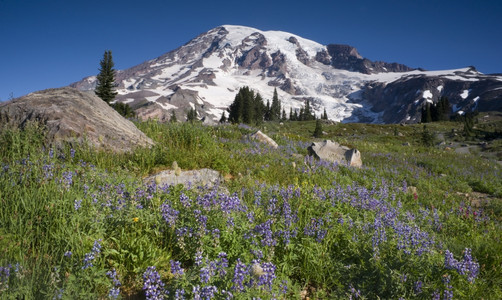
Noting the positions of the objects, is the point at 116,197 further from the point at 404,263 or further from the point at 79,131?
the point at 79,131

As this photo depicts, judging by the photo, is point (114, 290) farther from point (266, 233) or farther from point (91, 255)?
point (266, 233)

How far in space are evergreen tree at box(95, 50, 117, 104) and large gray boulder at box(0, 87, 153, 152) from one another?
5713 centimetres

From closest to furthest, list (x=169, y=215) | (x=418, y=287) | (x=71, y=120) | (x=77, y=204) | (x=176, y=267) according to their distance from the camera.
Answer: (x=176, y=267), (x=418, y=287), (x=77, y=204), (x=169, y=215), (x=71, y=120)

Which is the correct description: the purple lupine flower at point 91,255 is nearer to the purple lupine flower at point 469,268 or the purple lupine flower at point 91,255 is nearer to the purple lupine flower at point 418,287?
the purple lupine flower at point 418,287

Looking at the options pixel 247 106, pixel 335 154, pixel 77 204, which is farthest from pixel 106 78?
pixel 77 204

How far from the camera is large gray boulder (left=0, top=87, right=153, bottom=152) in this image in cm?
751

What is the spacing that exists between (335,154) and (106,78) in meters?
62.4

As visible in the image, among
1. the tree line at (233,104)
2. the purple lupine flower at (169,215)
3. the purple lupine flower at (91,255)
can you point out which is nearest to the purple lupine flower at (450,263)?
the purple lupine flower at (169,215)

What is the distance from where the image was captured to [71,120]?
7.88 metres

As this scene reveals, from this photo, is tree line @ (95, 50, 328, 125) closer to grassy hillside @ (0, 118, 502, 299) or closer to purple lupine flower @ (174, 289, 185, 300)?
grassy hillside @ (0, 118, 502, 299)

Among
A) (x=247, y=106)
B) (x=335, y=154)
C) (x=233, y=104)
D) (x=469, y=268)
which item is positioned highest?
(x=233, y=104)

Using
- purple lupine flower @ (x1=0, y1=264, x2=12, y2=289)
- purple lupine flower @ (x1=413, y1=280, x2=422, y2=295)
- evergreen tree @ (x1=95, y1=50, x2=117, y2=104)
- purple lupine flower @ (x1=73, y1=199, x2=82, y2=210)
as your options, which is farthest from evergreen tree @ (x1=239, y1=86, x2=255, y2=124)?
purple lupine flower @ (x1=0, y1=264, x2=12, y2=289)

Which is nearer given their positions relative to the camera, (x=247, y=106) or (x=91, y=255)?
(x=91, y=255)

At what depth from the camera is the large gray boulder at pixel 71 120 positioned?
751cm
